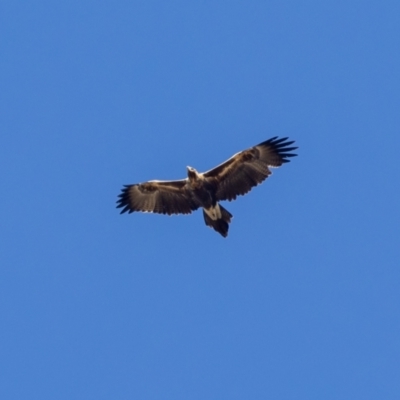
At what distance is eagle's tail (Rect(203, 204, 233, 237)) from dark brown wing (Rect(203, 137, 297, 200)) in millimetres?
372

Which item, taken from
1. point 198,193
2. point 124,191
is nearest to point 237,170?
point 198,193

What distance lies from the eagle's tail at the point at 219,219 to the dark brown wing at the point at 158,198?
0.73 metres

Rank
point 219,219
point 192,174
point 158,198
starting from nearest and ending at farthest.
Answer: point 219,219 → point 192,174 → point 158,198

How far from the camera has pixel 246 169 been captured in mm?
26328

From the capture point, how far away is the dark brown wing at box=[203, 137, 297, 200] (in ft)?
86.1

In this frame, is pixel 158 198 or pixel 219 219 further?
pixel 158 198

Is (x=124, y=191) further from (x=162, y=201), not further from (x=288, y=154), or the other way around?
(x=288, y=154)

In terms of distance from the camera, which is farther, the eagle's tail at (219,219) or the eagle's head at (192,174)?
the eagle's head at (192,174)

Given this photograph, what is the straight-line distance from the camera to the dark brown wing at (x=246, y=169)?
86.1 feet

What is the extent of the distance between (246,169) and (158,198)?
225 cm

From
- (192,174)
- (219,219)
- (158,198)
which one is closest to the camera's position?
(219,219)

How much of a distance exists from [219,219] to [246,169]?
4.28 ft

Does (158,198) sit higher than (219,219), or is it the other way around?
(158,198)

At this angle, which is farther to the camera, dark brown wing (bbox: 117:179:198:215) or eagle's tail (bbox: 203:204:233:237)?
dark brown wing (bbox: 117:179:198:215)
